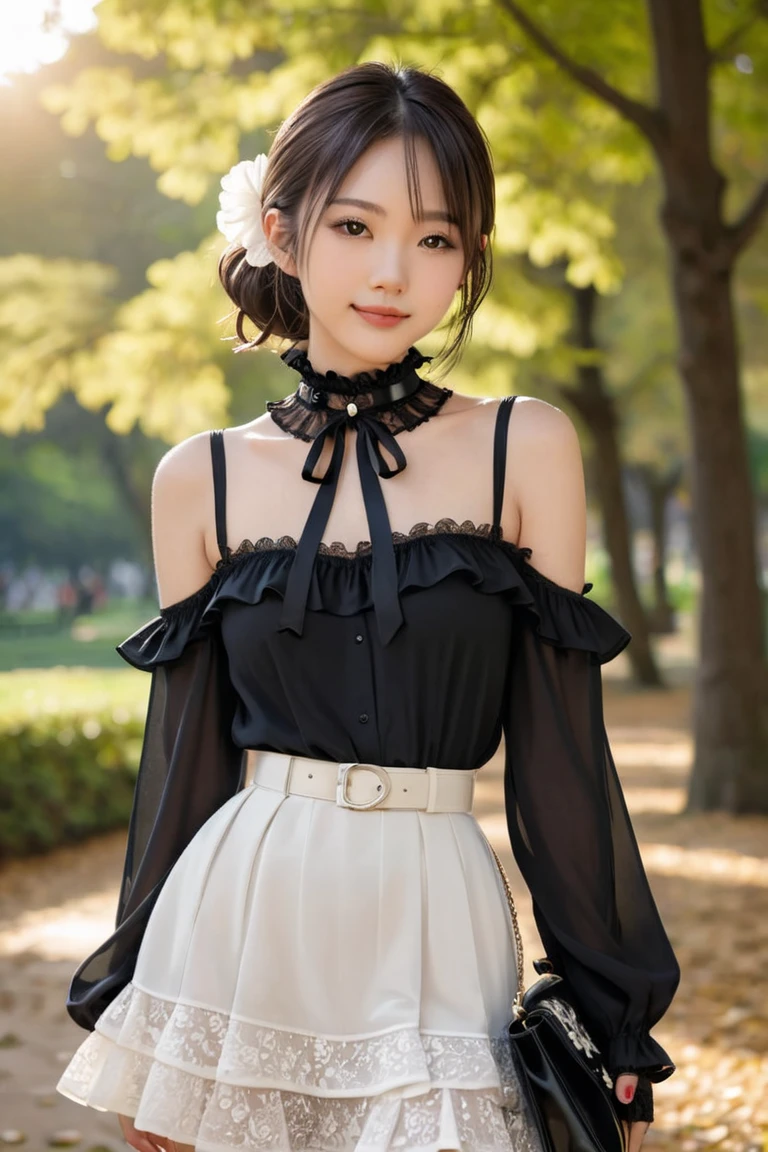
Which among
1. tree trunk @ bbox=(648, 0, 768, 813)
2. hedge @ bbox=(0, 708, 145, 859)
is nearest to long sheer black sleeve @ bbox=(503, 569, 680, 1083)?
tree trunk @ bbox=(648, 0, 768, 813)

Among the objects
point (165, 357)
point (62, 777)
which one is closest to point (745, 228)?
point (165, 357)

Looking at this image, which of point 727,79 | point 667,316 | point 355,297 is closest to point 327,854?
point 355,297

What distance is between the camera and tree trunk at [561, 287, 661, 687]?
18.9 metres

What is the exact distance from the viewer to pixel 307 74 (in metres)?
9.62

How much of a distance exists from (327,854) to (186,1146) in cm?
53

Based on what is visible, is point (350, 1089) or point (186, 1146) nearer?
point (350, 1089)

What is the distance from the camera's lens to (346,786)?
226 cm

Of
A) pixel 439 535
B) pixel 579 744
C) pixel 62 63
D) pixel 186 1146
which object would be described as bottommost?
pixel 186 1146

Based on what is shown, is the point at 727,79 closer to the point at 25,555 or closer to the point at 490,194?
the point at 490,194

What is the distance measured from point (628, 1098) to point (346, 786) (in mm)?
625

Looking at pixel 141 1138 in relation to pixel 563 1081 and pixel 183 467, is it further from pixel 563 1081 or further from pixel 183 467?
pixel 183 467

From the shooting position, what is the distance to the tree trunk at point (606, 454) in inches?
746

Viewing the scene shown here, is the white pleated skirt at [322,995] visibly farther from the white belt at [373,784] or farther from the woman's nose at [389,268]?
the woman's nose at [389,268]

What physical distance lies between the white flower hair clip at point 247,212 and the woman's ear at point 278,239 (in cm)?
3
